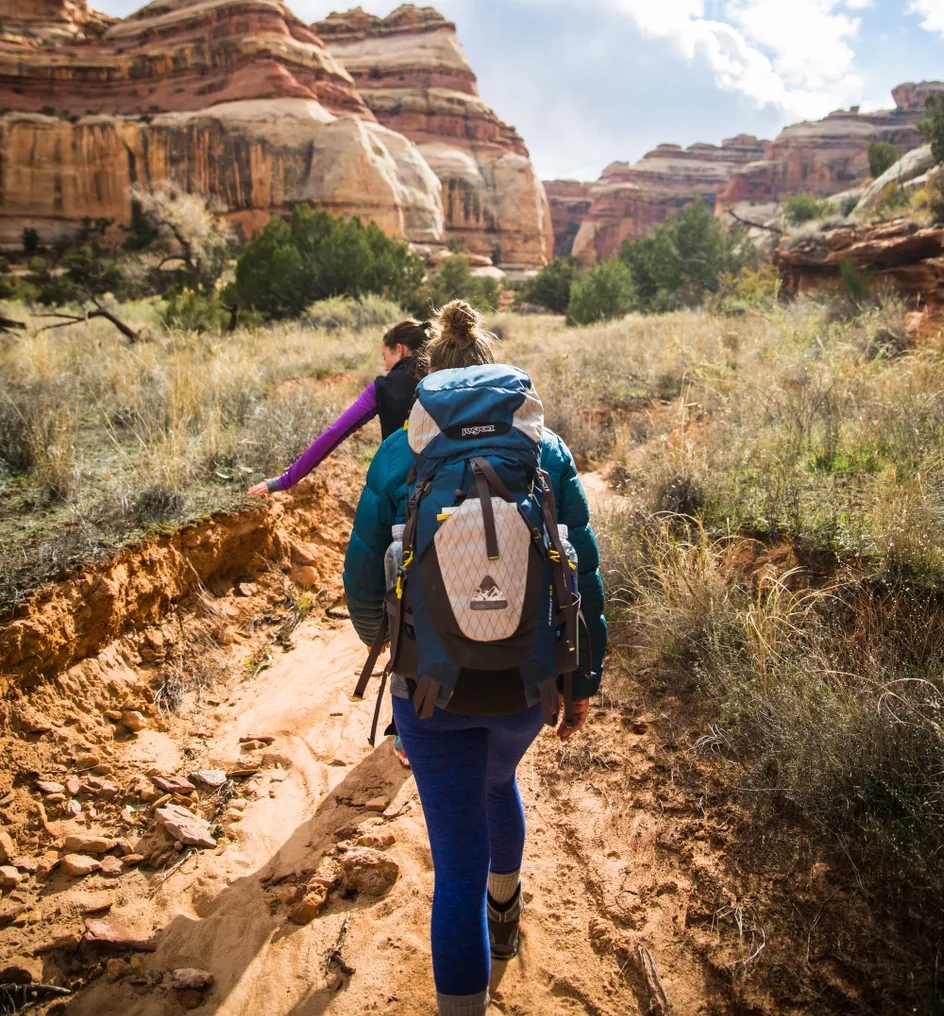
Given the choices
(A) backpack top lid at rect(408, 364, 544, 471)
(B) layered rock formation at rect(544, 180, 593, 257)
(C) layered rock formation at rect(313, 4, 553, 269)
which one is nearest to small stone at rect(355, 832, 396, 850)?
(A) backpack top lid at rect(408, 364, 544, 471)

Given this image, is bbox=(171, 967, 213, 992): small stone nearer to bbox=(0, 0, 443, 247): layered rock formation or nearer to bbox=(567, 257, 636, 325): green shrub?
bbox=(567, 257, 636, 325): green shrub

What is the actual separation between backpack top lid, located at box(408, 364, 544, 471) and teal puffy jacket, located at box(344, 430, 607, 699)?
0.12 meters

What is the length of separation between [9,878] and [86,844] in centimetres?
25

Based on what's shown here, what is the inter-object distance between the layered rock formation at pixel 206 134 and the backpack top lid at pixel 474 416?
37.7 meters

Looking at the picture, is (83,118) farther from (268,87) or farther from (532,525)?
(532,525)

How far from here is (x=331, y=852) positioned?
2.46m

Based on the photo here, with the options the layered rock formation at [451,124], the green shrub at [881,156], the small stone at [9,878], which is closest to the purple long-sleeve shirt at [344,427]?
the small stone at [9,878]

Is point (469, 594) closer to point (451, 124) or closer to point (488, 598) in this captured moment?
point (488, 598)

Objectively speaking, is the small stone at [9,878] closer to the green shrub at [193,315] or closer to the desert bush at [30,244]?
the green shrub at [193,315]

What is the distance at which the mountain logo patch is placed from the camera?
1251 millimetres

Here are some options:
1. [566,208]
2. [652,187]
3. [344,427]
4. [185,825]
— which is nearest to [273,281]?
[344,427]

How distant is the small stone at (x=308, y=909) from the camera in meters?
2.20

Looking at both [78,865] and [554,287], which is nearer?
[78,865]

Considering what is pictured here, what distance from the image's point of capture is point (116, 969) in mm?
2016
